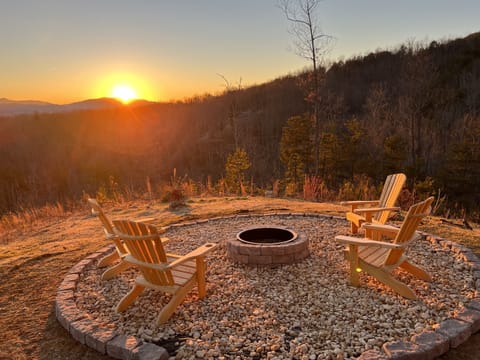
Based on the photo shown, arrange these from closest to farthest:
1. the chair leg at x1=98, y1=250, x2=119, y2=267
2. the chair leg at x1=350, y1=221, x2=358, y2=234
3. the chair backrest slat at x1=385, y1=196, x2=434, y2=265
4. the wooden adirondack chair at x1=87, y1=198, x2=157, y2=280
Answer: the chair backrest slat at x1=385, y1=196, x2=434, y2=265
the wooden adirondack chair at x1=87, y1=198, x2=157, y2=280
the chair leg at x1=98, y1=250, x2=119, y2=267
the chair leg at x1=350, y1=221, x2=358, y2=234

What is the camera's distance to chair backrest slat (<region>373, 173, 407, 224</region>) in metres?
4.03

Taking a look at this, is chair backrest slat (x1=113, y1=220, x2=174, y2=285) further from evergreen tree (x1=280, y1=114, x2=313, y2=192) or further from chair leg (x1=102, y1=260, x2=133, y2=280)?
evergreen tree (x1=280, y1=114, x2=313, y2=192)

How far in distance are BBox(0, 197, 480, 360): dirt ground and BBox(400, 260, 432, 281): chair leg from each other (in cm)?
77

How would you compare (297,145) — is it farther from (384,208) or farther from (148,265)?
(148,265)

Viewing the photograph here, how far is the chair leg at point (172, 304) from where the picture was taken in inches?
97.6

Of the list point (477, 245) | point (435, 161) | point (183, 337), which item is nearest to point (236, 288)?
point (183, 337)

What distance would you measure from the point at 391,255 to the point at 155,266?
210cm

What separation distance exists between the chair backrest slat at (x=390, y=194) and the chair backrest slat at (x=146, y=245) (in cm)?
299

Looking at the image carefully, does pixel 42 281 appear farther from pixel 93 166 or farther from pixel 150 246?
pixel 93 166

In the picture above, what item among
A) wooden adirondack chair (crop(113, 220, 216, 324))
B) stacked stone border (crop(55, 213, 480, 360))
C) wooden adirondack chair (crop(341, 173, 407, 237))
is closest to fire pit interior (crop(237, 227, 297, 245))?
wooden adirondack chair (crop(341, 173, 407, 237))

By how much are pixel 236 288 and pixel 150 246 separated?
41.9 inches

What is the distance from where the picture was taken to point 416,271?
3.05 metres

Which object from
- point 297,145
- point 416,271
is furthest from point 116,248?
point 297,145

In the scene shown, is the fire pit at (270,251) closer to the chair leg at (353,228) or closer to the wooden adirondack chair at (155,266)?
the wooden adirondack chair at (155,266)
